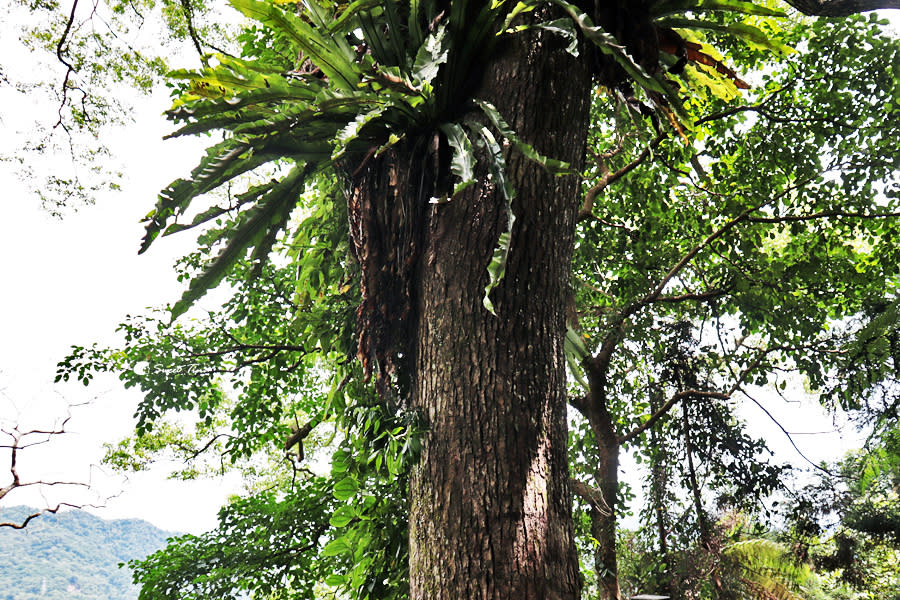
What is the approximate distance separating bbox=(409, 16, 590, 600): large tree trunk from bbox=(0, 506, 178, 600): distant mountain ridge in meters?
18.0

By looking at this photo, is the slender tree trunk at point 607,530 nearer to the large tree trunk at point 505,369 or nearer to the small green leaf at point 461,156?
the large tree trunk at point 505,369

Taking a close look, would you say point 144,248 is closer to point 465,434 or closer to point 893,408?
point 465,434

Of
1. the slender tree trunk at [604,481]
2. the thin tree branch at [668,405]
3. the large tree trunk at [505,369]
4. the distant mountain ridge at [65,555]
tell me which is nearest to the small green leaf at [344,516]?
the large tree trunk at [505,369]

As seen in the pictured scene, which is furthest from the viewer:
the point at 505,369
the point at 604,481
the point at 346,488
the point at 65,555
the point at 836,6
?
the point at 65,555

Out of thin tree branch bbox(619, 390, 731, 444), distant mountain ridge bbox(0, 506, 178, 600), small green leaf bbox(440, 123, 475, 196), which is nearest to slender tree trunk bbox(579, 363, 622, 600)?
thin tree branch bbox(619, 390, 731, 444)

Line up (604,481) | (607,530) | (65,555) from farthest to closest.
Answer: (65,555) → (604,481) → (607,530)

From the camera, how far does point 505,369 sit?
1.22 meters

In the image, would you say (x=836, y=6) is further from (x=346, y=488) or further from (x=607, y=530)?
(x=607, y=530)

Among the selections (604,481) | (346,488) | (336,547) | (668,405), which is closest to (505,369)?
(346,488)

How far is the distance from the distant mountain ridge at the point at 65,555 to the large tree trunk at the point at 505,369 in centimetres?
1798

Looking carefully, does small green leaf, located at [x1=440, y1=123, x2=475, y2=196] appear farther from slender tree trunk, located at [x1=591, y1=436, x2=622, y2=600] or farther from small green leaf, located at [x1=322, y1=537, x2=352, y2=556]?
slender tree trunk, located at [x1=591, y1=436, x2=622, y2=600]

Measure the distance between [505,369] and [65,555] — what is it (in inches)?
891

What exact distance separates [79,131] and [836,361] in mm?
6930

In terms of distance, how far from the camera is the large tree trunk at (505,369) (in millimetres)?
1097
